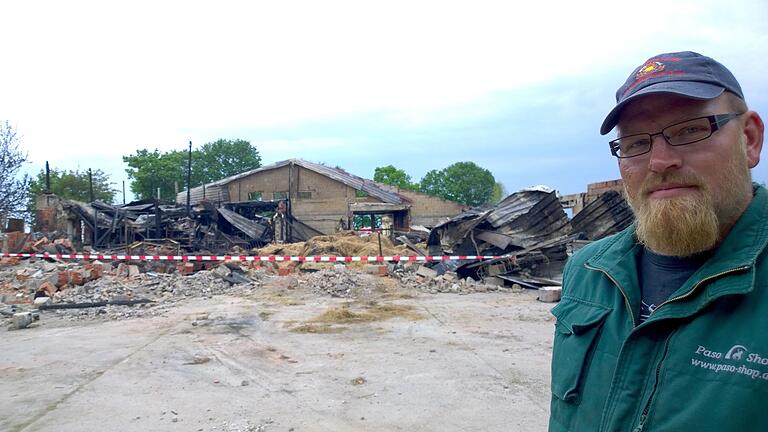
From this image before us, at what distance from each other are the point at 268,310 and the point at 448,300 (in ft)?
12.7

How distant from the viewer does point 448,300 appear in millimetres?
11109

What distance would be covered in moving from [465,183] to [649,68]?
57213mm

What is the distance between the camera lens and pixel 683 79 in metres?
1.46

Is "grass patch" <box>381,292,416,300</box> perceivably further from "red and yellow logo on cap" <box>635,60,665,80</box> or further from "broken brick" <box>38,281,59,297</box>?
"red and yellow logo on cap" <box>635,60,665,80</box>

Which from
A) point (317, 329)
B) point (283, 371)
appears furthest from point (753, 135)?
point (317, 329)

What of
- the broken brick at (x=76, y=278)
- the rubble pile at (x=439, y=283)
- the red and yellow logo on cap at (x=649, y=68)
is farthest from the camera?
the rubble pile at (x=439, y=283)

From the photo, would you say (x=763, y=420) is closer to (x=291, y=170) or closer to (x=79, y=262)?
(x=79, y=262)

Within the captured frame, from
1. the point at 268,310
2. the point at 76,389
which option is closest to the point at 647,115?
the point at 76,389

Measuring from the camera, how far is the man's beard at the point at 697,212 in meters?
1.42

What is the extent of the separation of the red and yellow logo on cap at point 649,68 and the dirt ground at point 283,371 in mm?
3311

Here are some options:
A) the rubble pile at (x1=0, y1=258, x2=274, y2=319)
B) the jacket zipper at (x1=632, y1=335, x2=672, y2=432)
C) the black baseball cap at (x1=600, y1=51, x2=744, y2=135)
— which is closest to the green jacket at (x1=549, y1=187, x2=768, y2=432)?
the jacket zipper at (x1=632, y1=335, x2=672, y2=432)

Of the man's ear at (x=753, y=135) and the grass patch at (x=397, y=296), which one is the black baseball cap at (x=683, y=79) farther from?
the grass patch at (x=397, y=296)

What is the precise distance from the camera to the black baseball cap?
4.72 feet

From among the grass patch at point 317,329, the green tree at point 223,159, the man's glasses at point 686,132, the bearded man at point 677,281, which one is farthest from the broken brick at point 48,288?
the green tree at point 223,159
